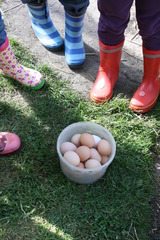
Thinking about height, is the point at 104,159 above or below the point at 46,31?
below

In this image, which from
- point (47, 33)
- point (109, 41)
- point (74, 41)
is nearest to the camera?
point (109, 41)

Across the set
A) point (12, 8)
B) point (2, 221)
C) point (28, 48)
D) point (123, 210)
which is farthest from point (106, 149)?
point (12, 8)

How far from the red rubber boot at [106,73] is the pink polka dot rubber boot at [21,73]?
0.37 m

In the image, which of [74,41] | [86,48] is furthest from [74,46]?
[86,48]

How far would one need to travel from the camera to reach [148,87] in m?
1.88

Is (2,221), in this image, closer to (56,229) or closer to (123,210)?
(56,229)

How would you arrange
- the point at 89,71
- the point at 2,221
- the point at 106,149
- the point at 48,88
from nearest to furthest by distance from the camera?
the point at 2,221 < the point at 106,149 < the point at 48,88 < the point at 89,71

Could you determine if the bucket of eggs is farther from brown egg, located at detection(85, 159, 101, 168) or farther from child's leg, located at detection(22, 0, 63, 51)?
child's leg, located at detection(22, 0, 63, 51)

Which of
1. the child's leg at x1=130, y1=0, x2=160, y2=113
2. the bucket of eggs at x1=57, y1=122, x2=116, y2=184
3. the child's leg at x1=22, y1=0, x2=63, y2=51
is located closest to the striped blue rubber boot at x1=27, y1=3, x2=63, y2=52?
the child's leg at x1=22, y1=0, x2=63, y2=51

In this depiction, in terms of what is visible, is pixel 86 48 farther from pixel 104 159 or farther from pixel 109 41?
pixel 104 159

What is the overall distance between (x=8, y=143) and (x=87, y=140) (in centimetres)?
43

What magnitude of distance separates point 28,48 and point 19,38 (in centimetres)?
15

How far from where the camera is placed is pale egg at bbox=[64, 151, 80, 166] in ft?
4.63

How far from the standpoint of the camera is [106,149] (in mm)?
1491
